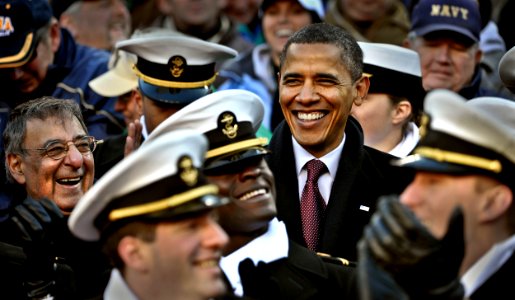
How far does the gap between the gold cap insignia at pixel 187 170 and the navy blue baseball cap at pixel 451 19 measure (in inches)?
192

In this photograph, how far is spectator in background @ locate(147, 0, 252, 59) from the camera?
12.7 metres

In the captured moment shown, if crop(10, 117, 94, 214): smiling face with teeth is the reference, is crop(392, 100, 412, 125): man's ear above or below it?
above

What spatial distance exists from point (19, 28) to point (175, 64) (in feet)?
4.26

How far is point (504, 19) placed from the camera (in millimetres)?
12383

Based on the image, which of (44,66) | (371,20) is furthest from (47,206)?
(371,20)

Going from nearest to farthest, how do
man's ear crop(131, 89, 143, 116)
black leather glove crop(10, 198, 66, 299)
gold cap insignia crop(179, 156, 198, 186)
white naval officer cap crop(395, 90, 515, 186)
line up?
1. white naval officer cap crop(395, 90, 515, 186)
2. gold cap insignia crop(179, 156, 198, 186)
3. black leather glove crop(10, 198, 66, 299)
4. man's ear crop(131, 89, 143, 116)

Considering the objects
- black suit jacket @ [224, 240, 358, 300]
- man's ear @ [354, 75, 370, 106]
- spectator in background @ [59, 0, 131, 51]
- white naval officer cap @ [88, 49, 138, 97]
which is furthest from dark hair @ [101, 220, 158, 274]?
spectator in background @ [59, 0, 131, 51]

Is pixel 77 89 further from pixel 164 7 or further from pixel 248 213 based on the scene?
pixel 248 213

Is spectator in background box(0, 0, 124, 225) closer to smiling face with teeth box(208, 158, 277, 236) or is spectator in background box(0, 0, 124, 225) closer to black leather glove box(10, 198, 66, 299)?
black leather glove box(10, 198, 66, 299)

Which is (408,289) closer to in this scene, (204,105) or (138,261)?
(138,261)

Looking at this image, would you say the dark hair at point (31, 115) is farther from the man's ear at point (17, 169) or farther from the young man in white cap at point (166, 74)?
the young man in white cap at point (166, 74)

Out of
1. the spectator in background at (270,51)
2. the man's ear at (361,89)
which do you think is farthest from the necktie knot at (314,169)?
the spectator in background at (270,51)

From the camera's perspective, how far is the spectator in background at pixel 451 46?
1067 cm

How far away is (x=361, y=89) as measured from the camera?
349 inches
